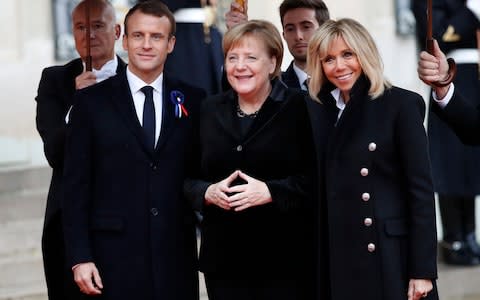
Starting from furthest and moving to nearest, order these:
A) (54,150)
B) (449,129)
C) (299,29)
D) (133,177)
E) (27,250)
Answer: (449,129) → (27,250) → (299,29) → (54,150) → (133,177)

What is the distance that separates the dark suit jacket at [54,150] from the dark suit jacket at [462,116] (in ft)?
4.05

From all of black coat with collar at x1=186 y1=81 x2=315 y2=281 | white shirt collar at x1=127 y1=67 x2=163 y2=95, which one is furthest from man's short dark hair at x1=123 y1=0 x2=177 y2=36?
black coat with collar at x1=186 y1=81 x2=315 y2=281

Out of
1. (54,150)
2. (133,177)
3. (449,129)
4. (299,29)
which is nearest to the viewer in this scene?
(133,177)

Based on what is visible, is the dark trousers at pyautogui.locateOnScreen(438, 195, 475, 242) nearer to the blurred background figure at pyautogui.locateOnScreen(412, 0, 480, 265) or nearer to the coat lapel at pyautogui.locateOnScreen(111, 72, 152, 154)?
the blurred background figure at pyautogui.locateOnScreen(412, 0, 480, 265)

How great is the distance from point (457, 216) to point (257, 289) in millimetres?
3013

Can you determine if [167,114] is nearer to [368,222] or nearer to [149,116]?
[149,116]

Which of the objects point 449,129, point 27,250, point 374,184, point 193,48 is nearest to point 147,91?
point 374,184

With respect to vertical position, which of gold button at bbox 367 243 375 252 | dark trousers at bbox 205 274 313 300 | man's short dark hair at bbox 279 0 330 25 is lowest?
dark trousers at bbox 205 274 313 300

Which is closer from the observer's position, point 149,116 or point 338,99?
point 338,99

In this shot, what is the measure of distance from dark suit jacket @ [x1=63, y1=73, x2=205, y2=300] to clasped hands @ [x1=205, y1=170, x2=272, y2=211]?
10.2 inches

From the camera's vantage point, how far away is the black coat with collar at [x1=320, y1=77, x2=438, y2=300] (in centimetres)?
496

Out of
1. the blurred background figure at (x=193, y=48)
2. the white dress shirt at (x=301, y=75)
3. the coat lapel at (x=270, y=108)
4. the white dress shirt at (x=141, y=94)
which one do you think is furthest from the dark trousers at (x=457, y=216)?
the white dress shirt at (x=141, y=94)

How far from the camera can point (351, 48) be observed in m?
5.05

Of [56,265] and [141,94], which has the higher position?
[141,94]
